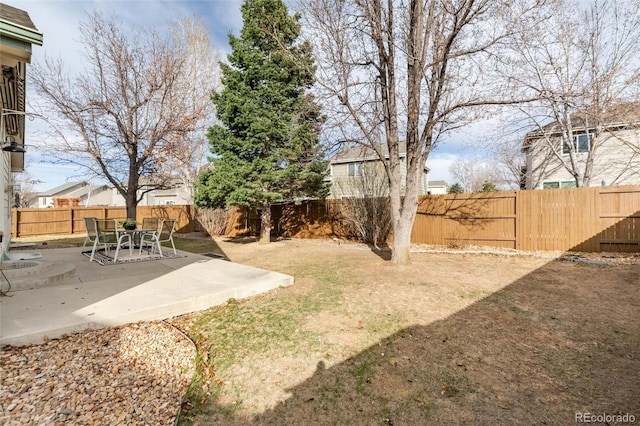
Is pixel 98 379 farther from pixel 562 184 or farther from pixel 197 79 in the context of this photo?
pixel 562 184

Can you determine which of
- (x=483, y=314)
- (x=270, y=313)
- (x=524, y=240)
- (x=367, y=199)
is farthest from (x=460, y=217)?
(x=270, y=313)

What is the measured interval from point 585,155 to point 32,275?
20.3 m

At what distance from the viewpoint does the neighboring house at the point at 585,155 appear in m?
12.8

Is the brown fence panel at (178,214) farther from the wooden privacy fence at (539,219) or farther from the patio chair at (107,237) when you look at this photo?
the wooden privacy fence at (539,219)

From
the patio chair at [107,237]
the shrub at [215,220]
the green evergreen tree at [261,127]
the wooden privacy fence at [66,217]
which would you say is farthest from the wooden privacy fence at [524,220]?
the wooden privacy fence at [66,217]

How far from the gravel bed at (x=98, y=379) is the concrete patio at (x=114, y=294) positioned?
0.63 ft

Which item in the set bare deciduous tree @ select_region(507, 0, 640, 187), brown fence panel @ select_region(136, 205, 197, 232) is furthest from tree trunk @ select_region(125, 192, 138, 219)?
bare deciduous tree @ select_region(507, 0, 640, 187)

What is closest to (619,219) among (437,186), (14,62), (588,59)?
(588,59)

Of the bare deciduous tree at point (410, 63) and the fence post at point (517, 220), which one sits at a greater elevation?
the bare deciduous tree at point (410, 63)

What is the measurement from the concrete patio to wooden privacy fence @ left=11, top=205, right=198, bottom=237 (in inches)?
490

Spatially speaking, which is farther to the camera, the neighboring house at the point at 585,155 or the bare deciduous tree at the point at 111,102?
the neighboring house at the point at 585,155

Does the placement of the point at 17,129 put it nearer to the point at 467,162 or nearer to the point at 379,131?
the point at 379,131

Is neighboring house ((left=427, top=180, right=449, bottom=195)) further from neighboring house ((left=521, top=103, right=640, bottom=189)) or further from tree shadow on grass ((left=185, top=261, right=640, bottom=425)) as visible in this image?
tree shadow on grass ((left=185, top=261, right=640, bottom=425))

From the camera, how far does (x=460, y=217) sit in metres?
10.2
